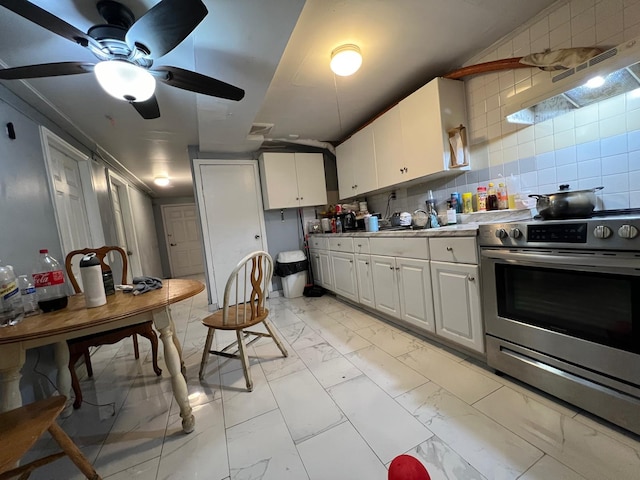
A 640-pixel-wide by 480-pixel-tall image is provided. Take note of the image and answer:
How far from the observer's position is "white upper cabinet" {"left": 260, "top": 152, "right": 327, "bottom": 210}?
11.7 feet

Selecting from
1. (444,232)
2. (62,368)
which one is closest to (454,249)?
(444,232)

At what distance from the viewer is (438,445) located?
1.11 metres

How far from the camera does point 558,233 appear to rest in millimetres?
1190

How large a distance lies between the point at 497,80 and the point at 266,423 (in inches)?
110

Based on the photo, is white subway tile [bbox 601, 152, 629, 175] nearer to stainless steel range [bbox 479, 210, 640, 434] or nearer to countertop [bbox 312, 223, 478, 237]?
stainless steel range [bbox 479, 210, 640, 434]

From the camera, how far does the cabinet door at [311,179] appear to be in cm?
372

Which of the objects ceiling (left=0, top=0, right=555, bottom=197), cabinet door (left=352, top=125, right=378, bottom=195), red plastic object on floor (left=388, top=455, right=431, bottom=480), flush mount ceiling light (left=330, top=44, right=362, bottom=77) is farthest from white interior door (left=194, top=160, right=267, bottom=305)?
red plastic object on floor (left=388, top=455, right=431, bottom=480)

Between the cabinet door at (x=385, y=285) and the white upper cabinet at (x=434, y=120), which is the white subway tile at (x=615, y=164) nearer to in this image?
the white upper cabinet at (x=434, y=120)

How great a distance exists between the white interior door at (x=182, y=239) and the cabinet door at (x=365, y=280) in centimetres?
537

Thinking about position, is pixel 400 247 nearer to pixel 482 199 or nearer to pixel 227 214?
pixel 482 199

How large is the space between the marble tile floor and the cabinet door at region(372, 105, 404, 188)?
1647 millimetres

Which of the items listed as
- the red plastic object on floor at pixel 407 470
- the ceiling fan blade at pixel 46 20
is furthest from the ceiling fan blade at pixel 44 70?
the red plastic object on floor at pixel 407 470

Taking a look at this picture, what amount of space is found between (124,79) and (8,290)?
3.63ft

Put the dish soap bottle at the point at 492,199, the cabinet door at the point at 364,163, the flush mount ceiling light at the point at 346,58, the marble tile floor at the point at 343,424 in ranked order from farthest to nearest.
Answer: the cabinet door at the point at 364,163, the dish soap bottle at the point at 492,199, the flush mount ceiling light at the point at 346,58, the marble tile floor at the point at 343,424
